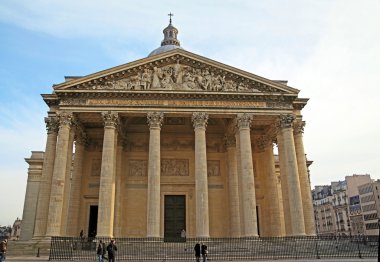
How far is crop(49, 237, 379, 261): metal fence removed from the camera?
1828 cm

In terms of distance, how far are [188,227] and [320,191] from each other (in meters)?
64.2

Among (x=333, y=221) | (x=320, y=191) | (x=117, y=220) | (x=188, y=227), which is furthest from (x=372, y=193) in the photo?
(x=117, y=220)

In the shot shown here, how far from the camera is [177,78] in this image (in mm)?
26000

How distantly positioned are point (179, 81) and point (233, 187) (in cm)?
961

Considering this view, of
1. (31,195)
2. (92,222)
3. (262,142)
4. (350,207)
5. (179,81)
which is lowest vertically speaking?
(92,222)

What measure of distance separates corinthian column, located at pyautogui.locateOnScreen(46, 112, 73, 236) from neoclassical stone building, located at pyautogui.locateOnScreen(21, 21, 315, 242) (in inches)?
2.7

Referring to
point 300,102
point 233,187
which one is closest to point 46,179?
point 233,187

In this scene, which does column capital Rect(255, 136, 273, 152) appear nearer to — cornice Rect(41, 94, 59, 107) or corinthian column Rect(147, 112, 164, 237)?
corinthian column Rect(147, 112, 164, 237)

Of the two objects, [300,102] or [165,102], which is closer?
[165,102]

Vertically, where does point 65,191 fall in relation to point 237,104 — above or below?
below

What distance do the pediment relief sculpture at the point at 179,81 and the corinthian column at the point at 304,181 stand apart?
149 inches

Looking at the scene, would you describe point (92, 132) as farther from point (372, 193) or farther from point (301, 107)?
point (372, 193)

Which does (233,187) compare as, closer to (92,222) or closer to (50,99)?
(92,222)

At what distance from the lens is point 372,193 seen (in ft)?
189
